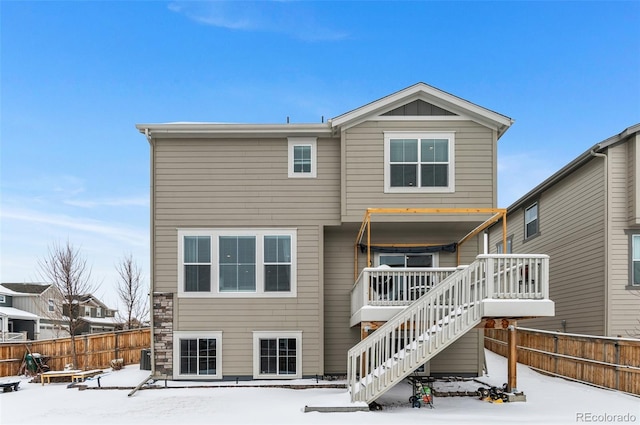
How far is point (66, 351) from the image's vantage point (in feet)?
52.5

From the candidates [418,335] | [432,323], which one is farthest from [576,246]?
[418,335]

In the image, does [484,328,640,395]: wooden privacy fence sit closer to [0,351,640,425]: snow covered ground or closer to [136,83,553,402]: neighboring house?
[0,351,640,425]: snow covered ground

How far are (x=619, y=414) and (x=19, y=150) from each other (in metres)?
26.0

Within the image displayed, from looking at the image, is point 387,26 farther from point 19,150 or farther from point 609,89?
point 19,150

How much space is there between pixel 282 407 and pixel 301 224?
5100mm

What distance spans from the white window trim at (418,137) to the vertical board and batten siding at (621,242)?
5.06 meters

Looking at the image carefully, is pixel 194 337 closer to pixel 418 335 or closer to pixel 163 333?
pixel 163 333

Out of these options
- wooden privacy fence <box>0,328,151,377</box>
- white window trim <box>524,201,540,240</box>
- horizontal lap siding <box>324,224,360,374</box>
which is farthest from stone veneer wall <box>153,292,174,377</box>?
white window trim <box>524,201,540,240</box>

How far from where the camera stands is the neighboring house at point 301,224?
1283 centimetres

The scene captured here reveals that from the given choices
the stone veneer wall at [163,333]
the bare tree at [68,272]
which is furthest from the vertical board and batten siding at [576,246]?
the bare tree at [68,272]

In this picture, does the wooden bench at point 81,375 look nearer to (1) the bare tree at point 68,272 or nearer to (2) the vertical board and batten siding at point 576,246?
(1) the bare tree at point 68,272

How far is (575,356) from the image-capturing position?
12.4m

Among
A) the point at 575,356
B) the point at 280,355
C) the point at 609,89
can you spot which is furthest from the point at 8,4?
the point at 609,89

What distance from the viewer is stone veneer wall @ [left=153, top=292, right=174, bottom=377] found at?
1307 cm
